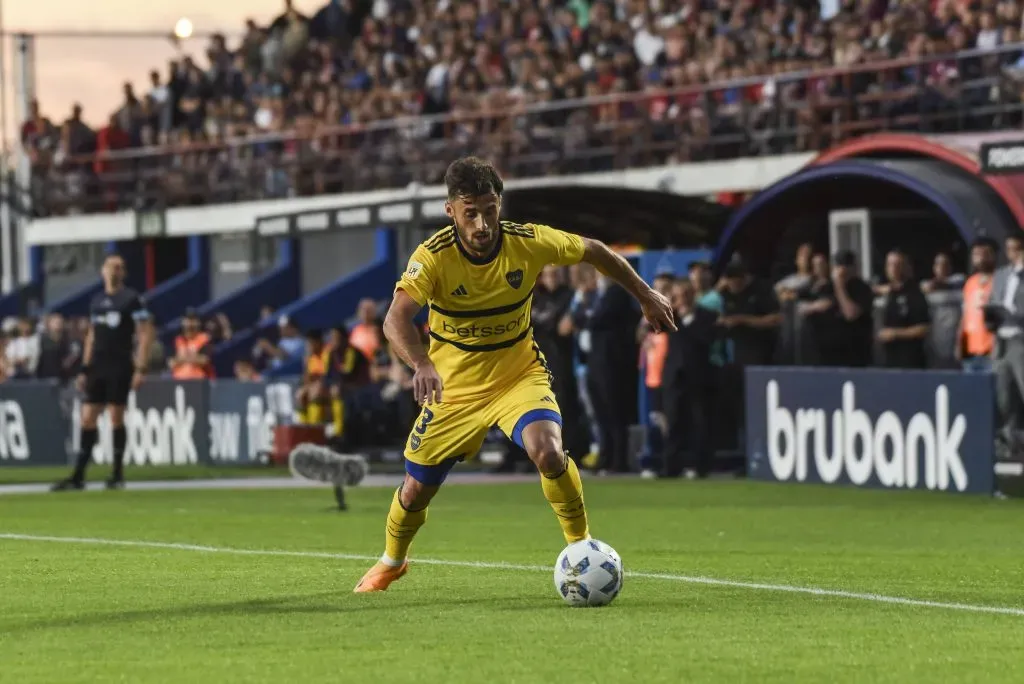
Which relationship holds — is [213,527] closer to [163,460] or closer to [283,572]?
[283,572]

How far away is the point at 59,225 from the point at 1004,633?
3692 centimetres

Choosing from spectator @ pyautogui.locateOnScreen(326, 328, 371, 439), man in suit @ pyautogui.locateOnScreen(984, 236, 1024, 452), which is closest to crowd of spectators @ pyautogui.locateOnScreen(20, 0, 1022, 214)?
man in suit @ pyautogui.locateOnScreen(984, 236, 1024, 452)

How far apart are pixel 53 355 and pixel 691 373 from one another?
1373 cm

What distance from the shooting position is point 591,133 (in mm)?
28500

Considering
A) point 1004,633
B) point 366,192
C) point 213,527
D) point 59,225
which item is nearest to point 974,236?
point 213,527

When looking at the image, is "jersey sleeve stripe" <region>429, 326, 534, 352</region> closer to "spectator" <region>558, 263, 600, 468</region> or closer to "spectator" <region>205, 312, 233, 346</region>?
"spectator" <region>558, 263, 600, 468</region>

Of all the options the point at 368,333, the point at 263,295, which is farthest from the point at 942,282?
the point at 263,295

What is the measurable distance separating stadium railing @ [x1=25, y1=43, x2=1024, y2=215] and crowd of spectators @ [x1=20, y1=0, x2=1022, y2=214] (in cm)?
3

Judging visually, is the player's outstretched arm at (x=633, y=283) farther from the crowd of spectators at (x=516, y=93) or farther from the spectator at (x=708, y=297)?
the crowd of spectators at (x=516, y=93)

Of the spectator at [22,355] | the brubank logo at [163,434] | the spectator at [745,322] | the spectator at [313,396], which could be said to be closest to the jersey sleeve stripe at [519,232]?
the spectator at [745,322]

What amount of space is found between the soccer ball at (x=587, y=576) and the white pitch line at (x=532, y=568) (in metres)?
1.02

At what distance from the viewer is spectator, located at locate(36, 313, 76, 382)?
31.3 metres

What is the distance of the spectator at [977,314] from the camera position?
18.2m

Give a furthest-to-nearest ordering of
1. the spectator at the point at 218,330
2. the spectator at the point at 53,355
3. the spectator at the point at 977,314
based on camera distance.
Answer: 1. the spectator at the point at 218,330
2. the spectator at the point at 53,355
3. the spectator at the point at 977,314
